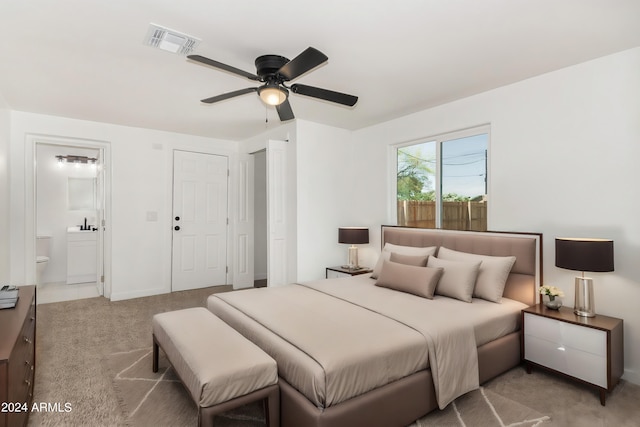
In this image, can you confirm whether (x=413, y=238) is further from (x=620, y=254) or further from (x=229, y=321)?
(x=229, y=321)

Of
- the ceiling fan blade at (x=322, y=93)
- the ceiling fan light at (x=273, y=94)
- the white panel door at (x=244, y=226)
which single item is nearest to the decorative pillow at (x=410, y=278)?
the ceiling fan blade at (x=322, y=93)

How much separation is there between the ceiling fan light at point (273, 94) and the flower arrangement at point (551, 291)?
2.57 m

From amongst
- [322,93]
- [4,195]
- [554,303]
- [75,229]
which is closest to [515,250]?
[554,303]

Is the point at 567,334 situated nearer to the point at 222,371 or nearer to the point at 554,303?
the point at 554,303

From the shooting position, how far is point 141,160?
16.3 ft

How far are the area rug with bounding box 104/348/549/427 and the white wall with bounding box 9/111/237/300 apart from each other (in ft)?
8.60

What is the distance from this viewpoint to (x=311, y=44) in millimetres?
2457

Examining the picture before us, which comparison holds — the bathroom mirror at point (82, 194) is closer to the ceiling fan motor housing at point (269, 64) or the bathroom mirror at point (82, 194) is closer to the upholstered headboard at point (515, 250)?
the ceiling fan motor housing at point (269, 64)

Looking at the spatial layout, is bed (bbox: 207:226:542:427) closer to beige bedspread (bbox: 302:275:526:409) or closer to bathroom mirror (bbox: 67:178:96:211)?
beige bedspread (bbox: 302:275:526:409)

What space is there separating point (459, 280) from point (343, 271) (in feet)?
5.73

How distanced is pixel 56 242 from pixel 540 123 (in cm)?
738

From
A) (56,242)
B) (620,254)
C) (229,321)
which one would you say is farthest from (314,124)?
(56,242)

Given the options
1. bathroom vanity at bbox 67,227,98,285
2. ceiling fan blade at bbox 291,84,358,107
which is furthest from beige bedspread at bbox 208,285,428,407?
bathroom vanity at bbox 67,227,98,285

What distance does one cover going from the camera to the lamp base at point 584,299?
2.56 meters
